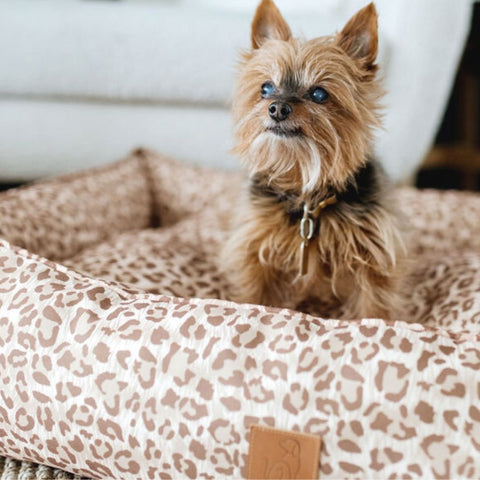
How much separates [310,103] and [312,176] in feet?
0.49

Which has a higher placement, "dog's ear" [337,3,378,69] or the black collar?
"dog's ear" [337,3,378,69]

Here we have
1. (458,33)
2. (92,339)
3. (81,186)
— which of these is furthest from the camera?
(458,33)

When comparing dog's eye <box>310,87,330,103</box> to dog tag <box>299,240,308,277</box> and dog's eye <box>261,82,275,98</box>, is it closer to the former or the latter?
dog's eye <box>261,82,275,98</box>

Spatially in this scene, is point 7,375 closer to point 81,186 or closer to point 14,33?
point 81,186

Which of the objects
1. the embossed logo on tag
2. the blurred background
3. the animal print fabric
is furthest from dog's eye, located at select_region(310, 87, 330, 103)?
the blurred background

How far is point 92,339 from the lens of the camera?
95cm

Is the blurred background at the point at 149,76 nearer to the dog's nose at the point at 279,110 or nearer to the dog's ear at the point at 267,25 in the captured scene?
the dog's ear at the point at 267,25

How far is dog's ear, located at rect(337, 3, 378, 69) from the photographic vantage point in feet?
3.68

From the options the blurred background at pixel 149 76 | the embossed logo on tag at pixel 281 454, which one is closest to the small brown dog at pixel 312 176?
the embossed logo on tag at pixel 281 454

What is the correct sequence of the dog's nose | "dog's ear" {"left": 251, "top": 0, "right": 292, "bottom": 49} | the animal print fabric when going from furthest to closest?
"dog's ear" {"left": 251, "top": 0, "right": 292, "bottom": 49}
the dog's nose
the animal print fabric

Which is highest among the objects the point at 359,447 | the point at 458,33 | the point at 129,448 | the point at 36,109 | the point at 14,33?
the point at 458,33

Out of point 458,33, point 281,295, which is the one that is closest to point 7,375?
point 281,295

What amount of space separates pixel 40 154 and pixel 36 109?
0.15 metres

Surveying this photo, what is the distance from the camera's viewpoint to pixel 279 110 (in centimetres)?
106
